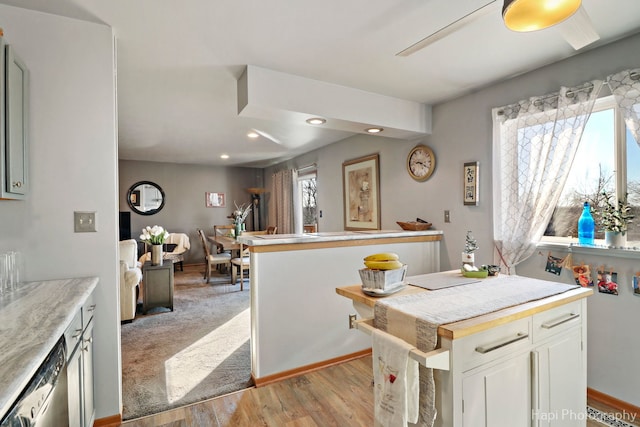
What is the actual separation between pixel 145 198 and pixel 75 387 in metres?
6.03

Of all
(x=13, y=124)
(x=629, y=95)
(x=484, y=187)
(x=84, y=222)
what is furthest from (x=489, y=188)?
(x=13, y=124)

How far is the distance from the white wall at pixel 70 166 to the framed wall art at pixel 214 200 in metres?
5.60

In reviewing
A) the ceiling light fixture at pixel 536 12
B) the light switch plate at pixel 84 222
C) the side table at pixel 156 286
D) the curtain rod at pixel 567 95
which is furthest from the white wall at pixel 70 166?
the curtain rod at pixel 567 95

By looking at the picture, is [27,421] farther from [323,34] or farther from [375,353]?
[323,34]

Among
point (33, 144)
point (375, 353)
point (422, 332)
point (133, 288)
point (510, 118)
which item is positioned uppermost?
point (510, 118)

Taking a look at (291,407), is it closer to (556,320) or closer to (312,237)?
(312,237)

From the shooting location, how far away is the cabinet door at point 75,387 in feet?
4.17

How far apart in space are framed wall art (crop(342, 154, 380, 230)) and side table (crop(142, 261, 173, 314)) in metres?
2.48

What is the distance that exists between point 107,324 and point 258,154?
14.8 ft

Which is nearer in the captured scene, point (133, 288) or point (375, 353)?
point (375, 353)

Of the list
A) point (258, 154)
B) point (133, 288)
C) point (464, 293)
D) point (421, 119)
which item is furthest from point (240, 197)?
point (464, 293)

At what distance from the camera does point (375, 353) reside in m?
1.28

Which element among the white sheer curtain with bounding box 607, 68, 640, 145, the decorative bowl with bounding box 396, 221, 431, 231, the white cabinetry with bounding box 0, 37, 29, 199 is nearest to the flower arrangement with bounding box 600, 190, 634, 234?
the white sheer curtain with bounding box 607, 68, 640, 145

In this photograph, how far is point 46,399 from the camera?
956mm
